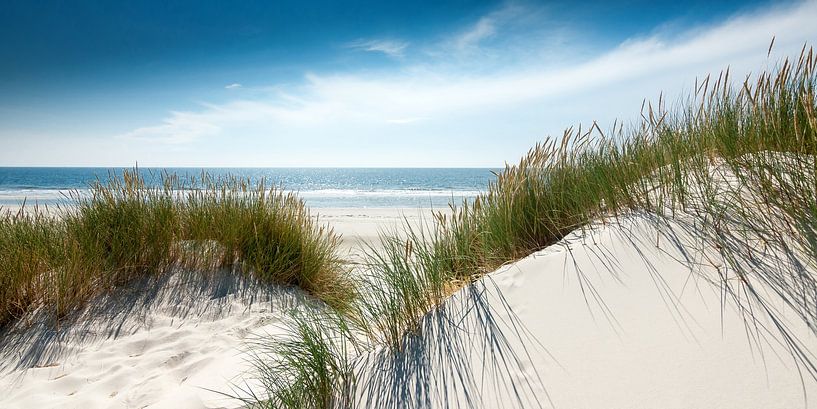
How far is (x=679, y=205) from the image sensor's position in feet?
8.48

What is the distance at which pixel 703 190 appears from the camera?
2.58 m

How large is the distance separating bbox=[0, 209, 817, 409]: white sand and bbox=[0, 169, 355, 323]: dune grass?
2.92 feet

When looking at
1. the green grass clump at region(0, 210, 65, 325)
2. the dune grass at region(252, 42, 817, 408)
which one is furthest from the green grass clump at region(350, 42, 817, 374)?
the green grass clump at region(0, 210, 65, 325)

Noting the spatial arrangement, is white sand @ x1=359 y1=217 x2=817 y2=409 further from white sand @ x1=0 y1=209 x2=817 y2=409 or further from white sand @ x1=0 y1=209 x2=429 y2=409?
white sand @ x1=0 y1=209 x2=429 y2=409

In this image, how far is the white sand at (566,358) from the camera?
1.64 m

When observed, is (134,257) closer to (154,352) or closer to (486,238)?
(154,352)

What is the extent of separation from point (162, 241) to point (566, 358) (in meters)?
4.38

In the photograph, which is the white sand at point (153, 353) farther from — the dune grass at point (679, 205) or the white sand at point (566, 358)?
the dune grass at point (679, 205)

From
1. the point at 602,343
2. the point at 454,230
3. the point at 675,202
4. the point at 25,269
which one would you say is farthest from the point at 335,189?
the point at 602,343

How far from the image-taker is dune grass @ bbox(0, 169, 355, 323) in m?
3.97

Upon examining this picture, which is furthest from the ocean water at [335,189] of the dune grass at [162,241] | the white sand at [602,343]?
the white sand at [602,343]

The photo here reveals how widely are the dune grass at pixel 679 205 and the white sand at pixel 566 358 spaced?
0.15 metres

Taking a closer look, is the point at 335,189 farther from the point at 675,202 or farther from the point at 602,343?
the point at 602,343

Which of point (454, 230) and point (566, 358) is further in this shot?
point (454, 230)
